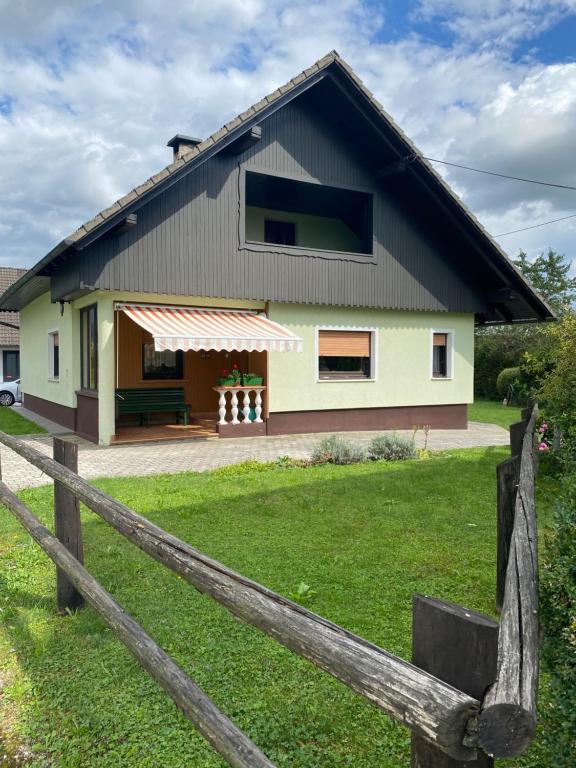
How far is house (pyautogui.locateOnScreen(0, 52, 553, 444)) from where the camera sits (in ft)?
40.4

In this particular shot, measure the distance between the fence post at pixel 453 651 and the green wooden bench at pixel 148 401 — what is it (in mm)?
13249

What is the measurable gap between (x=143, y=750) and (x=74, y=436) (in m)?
12.1

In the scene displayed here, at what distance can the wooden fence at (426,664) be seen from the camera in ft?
3.75

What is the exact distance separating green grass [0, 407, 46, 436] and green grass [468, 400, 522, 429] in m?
13.4

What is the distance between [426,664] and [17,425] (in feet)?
54.9

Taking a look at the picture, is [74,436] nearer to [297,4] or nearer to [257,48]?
[257,48]

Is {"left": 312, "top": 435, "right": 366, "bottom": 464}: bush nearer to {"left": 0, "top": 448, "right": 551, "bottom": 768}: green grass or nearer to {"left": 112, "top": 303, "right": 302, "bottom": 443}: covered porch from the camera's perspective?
{"left": 0, "top": 448, "right": 551, "bottom": 768}: green grass

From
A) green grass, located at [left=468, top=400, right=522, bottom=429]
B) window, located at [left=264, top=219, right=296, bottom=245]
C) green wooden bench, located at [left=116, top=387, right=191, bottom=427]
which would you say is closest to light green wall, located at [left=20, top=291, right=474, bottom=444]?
green wooden bench, located at [left=116, top=387, right=191, bottom=427]

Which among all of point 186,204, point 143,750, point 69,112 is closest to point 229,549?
point 143,750

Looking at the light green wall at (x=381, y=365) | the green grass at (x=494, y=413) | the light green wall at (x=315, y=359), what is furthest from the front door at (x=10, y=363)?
the green grass at (x=494, y=413)

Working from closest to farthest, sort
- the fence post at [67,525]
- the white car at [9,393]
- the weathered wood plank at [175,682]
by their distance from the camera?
1. the weathered wood plank at [175,682]
2. the fence post at [67,525]
3. the white car at [9,393]

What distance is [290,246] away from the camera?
1440cm

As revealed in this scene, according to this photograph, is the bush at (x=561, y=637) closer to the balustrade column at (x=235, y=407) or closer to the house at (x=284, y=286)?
the house at (x=284, y=286)

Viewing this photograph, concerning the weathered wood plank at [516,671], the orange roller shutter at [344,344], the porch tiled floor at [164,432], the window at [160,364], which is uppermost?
the orange roller shutter at [344,344]
